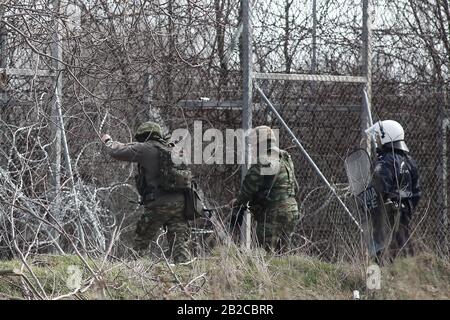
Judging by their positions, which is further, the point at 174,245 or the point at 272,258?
the point at 174,245

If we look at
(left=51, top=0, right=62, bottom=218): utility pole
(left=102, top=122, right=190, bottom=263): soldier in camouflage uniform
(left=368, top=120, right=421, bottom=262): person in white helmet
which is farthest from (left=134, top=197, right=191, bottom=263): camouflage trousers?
(left=368, top=120, right=421, bottom=262): person in white helmet

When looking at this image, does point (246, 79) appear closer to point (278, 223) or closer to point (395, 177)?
point (278, 223)

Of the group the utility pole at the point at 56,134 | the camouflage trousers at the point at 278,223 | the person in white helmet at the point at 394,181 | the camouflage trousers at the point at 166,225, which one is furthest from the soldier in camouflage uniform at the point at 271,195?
the utility pole at the point at 56,134

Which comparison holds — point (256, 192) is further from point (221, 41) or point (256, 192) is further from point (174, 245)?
point (221, 41)

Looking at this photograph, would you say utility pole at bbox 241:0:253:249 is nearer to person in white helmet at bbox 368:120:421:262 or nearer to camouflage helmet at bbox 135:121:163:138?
camouflage helmet at bbox 135:121:163:138

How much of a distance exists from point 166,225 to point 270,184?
1094 mm

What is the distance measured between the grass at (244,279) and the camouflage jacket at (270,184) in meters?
1.31

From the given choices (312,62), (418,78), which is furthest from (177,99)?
(418,78)

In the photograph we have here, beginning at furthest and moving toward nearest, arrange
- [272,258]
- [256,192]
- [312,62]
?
[312,62]
[256,192]
[272,258]

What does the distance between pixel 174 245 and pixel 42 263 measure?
1760 millimetres

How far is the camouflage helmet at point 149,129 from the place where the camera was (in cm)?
884

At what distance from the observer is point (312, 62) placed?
30.2ft

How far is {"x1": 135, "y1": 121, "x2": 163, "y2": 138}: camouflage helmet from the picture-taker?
29.0 feet
